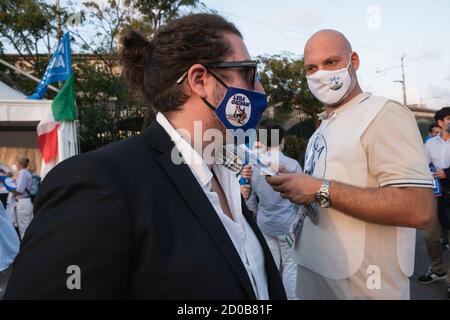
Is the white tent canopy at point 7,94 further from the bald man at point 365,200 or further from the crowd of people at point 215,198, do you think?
the bald man at point 365,200

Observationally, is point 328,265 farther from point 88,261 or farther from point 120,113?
point 120,113

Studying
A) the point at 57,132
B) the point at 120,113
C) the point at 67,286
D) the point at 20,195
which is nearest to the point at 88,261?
→ the point at 67,286

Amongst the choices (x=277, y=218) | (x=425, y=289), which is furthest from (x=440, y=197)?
(x=277, y=218)

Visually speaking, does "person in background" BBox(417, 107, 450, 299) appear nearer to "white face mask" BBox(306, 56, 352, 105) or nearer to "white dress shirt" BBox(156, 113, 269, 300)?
"white face mask" BBox(306, 56, 352, 105)

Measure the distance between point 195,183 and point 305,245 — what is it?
93cm

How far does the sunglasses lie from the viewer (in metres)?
1.49

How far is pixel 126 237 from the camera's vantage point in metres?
1.06

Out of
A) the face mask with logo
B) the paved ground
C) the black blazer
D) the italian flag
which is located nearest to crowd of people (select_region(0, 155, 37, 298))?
the italian flag

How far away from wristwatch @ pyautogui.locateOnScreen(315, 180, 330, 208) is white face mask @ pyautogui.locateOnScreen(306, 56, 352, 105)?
52cm

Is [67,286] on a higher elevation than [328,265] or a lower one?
higher

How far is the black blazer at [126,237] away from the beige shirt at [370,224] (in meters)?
0.77

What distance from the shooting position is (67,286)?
0.98 metres

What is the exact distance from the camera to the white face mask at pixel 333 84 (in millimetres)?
2086

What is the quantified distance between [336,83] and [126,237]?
56.2 inches
